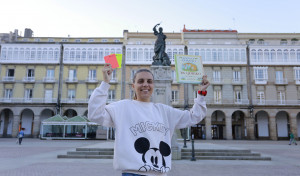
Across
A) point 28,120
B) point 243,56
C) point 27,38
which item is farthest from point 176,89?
point 27,38

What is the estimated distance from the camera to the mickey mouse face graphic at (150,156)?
2.10 metres

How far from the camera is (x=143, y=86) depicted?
2.38 m

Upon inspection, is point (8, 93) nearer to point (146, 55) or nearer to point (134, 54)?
point (134, 54)

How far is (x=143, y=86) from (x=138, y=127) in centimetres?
41

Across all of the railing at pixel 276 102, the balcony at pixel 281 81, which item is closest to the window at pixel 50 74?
the railing at pixel 276 102

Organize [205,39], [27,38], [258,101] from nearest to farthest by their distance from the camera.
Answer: [258,101], [205,39], [27,38]

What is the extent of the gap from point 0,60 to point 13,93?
560 cm

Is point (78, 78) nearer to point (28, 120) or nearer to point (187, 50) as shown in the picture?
point (28, 120)

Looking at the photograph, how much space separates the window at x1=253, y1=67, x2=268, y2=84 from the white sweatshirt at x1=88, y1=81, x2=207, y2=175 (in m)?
38.8

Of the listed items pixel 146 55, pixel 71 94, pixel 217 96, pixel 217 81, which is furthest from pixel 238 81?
pixel 71 94

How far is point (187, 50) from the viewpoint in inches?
1500

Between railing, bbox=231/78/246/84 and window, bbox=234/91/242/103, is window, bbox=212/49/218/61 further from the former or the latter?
window, bbox=234/91/242/103

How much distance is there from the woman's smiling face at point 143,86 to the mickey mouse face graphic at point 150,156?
1.40ft

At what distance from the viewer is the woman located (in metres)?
2.11
